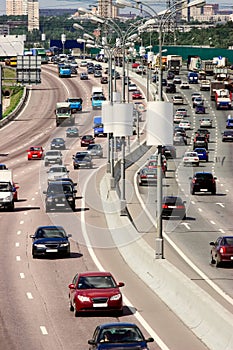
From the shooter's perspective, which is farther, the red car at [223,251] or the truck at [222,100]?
the truck at [222,100]

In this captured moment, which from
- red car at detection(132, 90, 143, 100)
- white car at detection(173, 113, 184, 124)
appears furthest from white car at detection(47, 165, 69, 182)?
red car at detection(132, 90, 143, 100)

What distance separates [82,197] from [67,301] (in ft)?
121

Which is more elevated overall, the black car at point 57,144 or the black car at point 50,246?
the black car at point 50,246

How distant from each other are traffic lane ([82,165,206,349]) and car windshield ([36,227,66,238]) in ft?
6.07

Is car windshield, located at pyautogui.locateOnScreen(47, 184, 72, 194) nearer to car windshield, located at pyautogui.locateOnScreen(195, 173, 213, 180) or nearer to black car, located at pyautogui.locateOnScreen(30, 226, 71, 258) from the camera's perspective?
car windshield, located at pyautogui.locateOnScreen(195, 173, 213, 180)

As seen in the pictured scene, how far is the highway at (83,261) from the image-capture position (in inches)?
1234

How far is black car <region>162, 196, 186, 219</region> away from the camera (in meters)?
61.9

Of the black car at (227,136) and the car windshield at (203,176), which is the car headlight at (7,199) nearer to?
the car windshield at (203,176)

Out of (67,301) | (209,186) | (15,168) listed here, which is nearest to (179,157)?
(15,168)

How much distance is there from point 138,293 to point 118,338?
13.2m

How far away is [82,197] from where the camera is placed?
7375cm

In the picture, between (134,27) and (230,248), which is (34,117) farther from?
(230,248)

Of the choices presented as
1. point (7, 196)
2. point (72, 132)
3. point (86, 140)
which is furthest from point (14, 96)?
point (7, 196)

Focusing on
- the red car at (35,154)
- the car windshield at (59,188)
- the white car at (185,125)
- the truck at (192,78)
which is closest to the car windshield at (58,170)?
the car windshield at (59,188)
